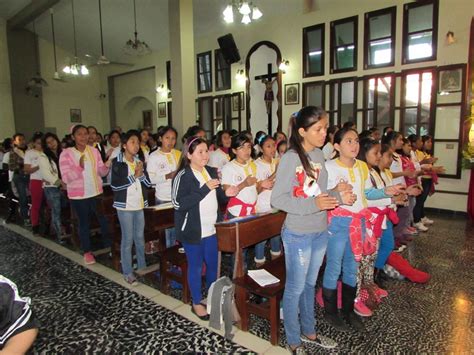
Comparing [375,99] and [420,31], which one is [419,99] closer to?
[375,99]

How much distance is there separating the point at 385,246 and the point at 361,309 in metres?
0.72

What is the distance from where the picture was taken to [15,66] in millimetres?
Answer: 11492

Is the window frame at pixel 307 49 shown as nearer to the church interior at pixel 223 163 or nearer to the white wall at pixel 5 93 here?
the church interior at pixel 223 163

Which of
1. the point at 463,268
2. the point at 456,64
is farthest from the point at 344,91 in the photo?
the point at 463,268

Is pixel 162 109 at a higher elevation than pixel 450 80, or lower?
higher

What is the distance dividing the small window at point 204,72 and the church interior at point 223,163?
0.06 metres

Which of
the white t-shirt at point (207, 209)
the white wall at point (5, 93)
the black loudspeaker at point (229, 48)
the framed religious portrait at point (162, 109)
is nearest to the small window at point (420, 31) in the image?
the black loudspeaker at point (229, 48)

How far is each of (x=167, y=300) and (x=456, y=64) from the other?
6.23 meters

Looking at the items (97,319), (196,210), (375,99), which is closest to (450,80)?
(375,99)

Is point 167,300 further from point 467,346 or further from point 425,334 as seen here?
point 467,346

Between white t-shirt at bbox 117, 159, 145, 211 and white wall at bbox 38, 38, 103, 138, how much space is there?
1019 cm

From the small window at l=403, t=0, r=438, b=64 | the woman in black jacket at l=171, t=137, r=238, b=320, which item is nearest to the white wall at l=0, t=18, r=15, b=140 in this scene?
the woman in black jacket at l=171, t=137, r=238, b=320

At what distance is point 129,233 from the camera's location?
3217mm

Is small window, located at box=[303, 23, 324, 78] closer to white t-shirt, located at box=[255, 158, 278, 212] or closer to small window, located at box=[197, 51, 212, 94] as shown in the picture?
small window, located at box=[197, 51, 212, 94]
